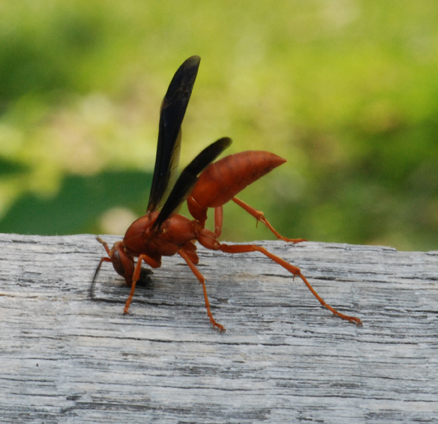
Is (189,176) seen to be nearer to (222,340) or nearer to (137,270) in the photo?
(137,270)

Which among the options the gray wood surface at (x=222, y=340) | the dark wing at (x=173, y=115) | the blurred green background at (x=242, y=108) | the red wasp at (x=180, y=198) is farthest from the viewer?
the blurred green background at (x=242, y=108)

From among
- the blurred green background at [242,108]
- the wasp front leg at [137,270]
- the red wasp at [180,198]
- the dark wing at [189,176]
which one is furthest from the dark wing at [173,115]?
the blurred green background at [242,108]

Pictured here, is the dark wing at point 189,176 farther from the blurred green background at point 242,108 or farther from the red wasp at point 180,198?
the blurred green background at point 242,108

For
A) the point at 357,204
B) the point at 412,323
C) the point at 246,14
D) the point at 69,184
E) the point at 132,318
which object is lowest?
the point at 132,318

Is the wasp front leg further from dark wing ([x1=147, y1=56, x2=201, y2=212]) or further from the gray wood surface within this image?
dark wing ([x1=147, y1=56, x2=201, y2=212])

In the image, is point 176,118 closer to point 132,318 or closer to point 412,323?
point 132,318

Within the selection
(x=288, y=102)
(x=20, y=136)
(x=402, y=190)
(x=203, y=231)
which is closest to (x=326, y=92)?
(x=288, y=102)
